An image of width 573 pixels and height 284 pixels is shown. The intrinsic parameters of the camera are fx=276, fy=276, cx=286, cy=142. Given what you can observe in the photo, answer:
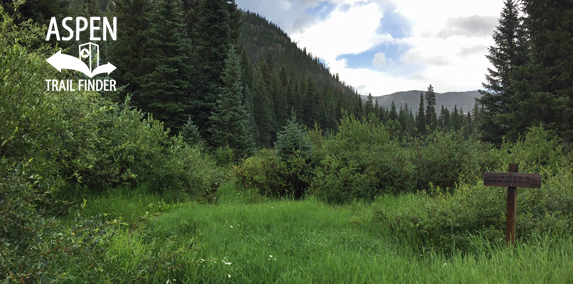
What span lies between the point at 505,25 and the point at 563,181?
2923 cm

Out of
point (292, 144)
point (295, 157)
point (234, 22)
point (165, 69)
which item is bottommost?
point (295, 157)

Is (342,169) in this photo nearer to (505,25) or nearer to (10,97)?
(10,97)

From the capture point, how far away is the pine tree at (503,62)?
2600 centimetres

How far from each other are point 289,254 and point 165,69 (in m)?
22.6

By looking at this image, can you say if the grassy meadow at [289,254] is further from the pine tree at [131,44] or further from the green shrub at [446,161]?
the pine tree at [131,44]

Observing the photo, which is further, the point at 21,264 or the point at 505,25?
the point at 505,25

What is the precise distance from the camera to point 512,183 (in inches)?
183

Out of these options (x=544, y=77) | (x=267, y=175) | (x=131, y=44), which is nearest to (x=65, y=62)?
(x=267, y=175)

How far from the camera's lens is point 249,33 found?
7697 inches

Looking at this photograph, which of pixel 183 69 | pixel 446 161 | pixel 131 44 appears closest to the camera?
pixel 446 161

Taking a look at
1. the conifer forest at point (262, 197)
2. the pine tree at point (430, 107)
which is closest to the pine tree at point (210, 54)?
the conifer forest at point (262, 197)

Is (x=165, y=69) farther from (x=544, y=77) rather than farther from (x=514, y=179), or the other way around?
(x=544, y=77)

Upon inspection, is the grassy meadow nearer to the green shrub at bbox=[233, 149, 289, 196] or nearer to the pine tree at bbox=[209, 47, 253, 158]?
the green shrub at bbox=[233, 149, 289, 196]

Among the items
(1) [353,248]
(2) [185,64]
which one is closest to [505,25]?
(2) [185,64]
